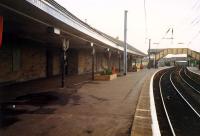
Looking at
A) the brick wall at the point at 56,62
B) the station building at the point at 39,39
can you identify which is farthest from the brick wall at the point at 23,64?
the brick wall at the point at 56,62

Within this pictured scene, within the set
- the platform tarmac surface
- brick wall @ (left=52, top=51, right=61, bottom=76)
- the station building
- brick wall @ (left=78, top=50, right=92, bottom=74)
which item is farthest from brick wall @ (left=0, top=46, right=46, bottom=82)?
brick wall @ (left=78, top=50, right=92, bottom=74)

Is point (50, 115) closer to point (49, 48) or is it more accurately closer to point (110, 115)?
point (110, 115)

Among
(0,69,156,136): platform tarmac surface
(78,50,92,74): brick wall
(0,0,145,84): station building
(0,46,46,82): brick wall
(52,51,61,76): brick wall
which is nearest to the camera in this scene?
(0,69,156,136): platform tarmac surface

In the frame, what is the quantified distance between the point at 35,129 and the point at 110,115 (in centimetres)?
272

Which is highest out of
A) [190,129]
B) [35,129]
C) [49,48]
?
[49,48]

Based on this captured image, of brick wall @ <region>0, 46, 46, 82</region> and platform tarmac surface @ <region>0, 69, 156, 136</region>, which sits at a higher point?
brick wall @ <region>0, 46, 46, 82</region>

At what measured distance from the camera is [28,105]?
1021 centimetres

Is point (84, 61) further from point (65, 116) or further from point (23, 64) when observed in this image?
point (65, 116)

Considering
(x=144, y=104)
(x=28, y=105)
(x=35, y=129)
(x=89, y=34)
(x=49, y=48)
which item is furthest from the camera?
(x=49, y=48)

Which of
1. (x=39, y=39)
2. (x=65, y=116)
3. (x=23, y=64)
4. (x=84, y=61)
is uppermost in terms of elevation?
(x=39, y=39)

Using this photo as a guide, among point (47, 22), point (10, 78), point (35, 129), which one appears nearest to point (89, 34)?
point (47, 22)

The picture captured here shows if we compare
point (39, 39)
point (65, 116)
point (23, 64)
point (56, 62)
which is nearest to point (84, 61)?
point (56, 62)

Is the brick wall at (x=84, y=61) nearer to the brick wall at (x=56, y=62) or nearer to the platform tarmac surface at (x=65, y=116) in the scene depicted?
the brick wall at (x=56, y=62)

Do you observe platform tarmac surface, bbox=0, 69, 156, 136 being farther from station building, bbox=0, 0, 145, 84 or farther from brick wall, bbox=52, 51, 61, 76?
brick wall, bbox=52, 51, 61, 76
